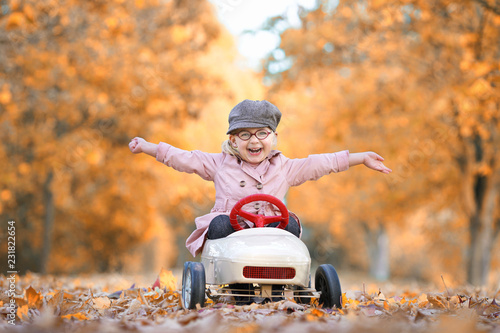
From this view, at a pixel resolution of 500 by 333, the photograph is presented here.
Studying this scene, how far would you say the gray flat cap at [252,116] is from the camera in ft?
13.7

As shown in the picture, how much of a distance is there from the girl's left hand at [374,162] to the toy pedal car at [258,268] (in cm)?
84

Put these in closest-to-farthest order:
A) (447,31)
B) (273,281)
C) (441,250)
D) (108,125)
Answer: (273,281) < (447,31) < (108,125) < (441,250)

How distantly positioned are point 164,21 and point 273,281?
10064 mm

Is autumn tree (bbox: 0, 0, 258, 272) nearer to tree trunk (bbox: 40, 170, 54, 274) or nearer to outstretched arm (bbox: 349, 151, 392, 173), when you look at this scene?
tree trunk (bbox: 40, 170, 54, 274)

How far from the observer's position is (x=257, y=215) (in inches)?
155

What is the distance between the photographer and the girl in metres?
4.20

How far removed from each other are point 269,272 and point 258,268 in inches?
3.0

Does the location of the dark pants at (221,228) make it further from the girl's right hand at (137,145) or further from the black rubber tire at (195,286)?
the girl's right hand at (137,145)

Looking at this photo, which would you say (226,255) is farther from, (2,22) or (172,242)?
(172,242)

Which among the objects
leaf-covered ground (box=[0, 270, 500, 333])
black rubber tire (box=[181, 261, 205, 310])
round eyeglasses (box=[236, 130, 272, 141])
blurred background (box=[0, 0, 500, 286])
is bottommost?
leaf-covered ground (box=[0, 270, 500, 333])

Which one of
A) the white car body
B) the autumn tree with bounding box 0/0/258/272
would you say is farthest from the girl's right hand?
the autumn tree with bounding box 0/0/258/272

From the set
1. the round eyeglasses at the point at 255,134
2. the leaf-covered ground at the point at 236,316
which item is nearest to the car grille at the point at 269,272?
the leaf-covered ground at the point at 236,316

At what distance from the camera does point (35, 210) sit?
14617mm

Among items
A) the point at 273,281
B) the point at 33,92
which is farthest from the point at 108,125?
the point at 273,281
